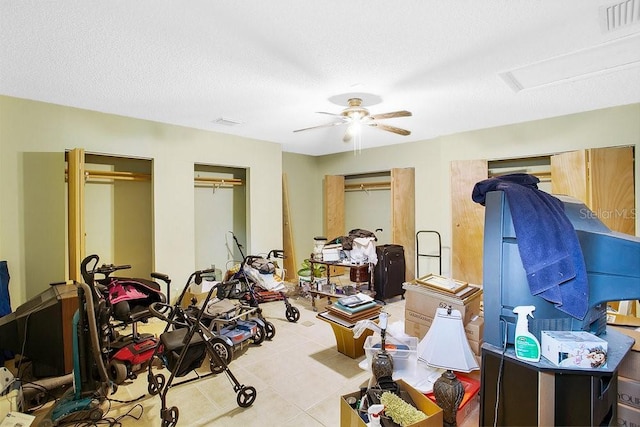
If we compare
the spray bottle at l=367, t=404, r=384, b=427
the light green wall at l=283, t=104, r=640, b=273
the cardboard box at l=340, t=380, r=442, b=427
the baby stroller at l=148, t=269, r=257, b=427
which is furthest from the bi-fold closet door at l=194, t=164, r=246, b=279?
Answer: the spray bottle at l=367, t=404, r=384, b=427

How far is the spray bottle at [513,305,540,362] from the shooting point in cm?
110

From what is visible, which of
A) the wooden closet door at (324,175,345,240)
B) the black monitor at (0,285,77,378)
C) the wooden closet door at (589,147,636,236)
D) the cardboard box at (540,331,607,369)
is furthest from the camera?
the wooden closet door at (324,175,345,240)

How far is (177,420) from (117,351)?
0.95 metres

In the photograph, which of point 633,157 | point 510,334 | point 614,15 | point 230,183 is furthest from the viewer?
point 230,183

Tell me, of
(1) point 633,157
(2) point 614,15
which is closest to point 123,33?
(2) point 614,15

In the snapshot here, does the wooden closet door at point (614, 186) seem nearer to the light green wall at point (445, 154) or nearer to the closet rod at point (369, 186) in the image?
the light green wall at point (445, 154)

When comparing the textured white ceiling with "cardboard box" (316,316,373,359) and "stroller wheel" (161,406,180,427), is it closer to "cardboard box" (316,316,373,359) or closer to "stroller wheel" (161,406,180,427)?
"cardboard box" (316,316,373,359)

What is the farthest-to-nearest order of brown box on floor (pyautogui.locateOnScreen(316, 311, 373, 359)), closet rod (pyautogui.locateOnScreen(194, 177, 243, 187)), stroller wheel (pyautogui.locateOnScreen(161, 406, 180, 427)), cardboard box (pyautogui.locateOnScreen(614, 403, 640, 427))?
closet rod (pyautogui.locateOnScreen(194, 177, 243, 187))
brown box on floor (pyautogui.locateOnScreen(316, 311, 373, 359))
stroller wheel (pyautogui.locateOnScreen(161, 406, 180, 427))
cardboard box (pyautogui.locateOnScreen(614, 403, 640, 427))

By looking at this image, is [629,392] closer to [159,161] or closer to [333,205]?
[159,161]

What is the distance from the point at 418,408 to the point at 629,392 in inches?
36.2

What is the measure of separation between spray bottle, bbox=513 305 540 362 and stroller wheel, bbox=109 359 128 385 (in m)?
2.64

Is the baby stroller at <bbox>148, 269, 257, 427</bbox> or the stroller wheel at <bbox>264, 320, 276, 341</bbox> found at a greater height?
the baby stroller at <bbox>148, 269, 257, 427</bbox>

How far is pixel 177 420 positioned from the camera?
1.96 meters

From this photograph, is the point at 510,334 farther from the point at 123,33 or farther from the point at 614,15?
the point at 123,33
